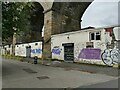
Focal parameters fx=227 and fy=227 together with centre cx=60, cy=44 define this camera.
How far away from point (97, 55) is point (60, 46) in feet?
23.8

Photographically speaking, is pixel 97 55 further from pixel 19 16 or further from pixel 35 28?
pixel 35 28

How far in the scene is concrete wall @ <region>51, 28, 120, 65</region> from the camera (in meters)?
22.3

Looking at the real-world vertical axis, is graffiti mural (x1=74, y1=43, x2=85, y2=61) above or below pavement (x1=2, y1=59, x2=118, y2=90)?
above

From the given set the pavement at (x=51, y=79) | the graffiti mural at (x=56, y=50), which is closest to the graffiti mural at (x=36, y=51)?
the graffiti mural at (x=56, y=50)

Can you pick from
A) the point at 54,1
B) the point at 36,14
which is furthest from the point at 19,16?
the point at 36,14

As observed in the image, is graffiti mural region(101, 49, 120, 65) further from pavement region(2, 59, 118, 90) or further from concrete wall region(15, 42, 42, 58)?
concrete wall region(15, 42, 42, 58)

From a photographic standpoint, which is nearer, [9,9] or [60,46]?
[9,9]

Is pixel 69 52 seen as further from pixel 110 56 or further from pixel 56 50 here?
pixel 110 56

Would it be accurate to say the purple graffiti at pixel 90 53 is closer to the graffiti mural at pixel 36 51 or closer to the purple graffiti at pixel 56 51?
the purple graffiti at pixel 56 51

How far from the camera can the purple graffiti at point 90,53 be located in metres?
23.3

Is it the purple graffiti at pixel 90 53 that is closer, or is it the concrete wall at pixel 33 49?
the purple graffiti at pixel 90 53

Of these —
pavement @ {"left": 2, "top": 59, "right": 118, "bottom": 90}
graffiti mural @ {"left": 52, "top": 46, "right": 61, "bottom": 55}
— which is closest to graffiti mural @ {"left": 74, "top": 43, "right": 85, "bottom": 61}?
graffiti mural @ {"left": 52, "top": 46, "right": 61, "bottom": 55}

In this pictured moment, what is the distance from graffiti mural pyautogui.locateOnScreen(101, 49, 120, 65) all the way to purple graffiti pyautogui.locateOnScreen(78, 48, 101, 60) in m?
0.72

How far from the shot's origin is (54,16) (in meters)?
32.2
